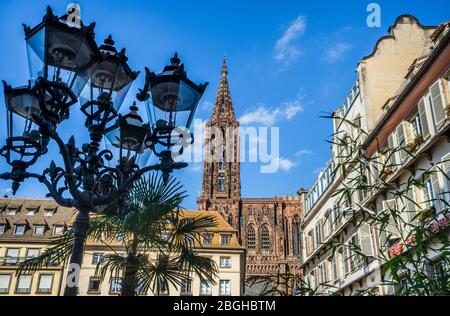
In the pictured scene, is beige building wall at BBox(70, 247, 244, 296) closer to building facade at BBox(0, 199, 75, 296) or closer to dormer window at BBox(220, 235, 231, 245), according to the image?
dormer window at BBox(220, 235, 231, 245)

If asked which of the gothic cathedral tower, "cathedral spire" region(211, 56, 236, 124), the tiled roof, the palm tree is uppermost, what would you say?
"cathedral spire" region(211, 56, 236, 124)

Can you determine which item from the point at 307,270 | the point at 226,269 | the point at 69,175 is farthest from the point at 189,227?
the point at 226,269

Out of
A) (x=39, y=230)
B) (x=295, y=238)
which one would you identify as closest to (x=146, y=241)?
(x=39, y=230)

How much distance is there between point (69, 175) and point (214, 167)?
74926mm

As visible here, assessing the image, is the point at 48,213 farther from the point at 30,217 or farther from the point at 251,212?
the point at 251,212

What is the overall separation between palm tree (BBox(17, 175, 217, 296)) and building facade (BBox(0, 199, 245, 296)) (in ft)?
81.1

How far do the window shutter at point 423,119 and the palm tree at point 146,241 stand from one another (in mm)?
8747

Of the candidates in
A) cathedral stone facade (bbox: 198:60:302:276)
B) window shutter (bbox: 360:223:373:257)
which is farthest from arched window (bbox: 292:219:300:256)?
window shutter (bbox: 360:223:373:257)

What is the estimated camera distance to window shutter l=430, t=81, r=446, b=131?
42.5 feet

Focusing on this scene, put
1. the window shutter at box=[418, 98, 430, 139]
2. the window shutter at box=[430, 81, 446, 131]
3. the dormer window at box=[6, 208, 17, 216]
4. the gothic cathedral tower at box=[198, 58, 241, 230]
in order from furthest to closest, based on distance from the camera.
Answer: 1. the gothic cathedral tower at box=[198, 58, 241, 230]
2. the dormer window at box=[6, 208, 17, 216]
3. the window shutter at box=[418, 98, 430, 139]
4. the window shutter at box=[430, 81, 446, 131]

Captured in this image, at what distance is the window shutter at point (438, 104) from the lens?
12.9 metres

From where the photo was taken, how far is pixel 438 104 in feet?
43.3

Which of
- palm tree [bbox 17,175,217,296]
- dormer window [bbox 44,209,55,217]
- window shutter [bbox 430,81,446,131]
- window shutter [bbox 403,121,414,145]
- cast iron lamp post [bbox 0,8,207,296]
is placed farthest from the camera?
dormer window [bbox 44,209,55,217]
